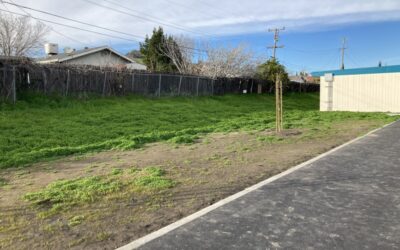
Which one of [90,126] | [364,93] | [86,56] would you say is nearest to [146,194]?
[90,126]

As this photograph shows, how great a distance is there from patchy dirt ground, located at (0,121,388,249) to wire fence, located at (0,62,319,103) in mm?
7878

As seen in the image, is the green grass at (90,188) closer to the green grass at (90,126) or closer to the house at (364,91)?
the green grass at (90,126)

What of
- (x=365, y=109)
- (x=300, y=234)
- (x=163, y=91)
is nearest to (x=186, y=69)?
(x=163, y=91)

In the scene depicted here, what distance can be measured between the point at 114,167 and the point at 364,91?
70.8ft

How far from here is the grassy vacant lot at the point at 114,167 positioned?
3840 mm

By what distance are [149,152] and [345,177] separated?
4119mm

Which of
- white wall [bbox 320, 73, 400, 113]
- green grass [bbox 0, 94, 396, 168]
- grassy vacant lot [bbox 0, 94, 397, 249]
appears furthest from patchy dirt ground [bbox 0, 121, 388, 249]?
white wall [bbox 320, 73, 400, 113]

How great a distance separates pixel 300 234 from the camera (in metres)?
3.55

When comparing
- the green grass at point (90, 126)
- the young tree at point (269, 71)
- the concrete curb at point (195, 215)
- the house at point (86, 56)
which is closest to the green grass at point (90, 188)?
the concrete curb at point (195, 215)

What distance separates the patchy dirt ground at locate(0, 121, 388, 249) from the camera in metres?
3.58

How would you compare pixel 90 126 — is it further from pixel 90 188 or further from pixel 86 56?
pixel 86 56

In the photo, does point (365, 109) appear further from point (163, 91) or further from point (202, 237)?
point (202, 237)

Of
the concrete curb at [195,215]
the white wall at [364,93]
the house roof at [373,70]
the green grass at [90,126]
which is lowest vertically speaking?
the concrete curb at [195,215]

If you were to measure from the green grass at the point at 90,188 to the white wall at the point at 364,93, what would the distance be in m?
21.1
